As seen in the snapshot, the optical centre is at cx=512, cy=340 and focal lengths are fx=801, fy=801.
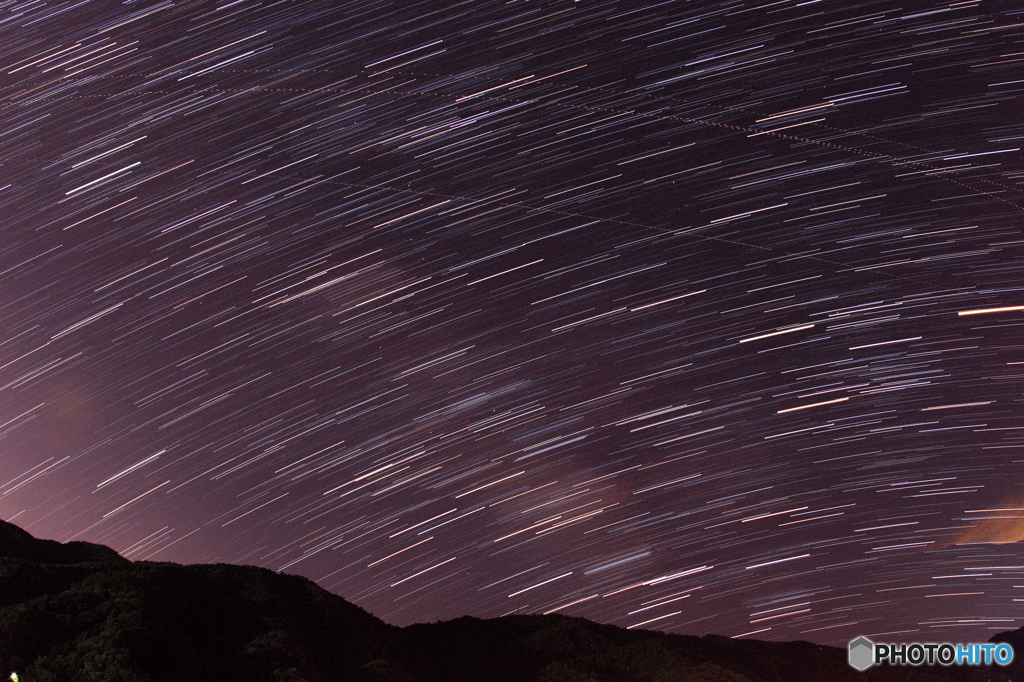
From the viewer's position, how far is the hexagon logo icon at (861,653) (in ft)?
81.4

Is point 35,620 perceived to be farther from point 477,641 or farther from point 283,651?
point 477,641

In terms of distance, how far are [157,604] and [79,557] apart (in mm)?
6828

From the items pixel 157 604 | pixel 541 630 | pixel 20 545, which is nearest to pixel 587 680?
pixel 541 630

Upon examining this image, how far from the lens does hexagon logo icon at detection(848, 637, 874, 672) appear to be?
2481 cm

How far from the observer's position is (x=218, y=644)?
2181 centimetres

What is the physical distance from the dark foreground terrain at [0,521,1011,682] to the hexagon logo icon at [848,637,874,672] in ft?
10.1

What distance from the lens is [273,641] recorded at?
72.8ft

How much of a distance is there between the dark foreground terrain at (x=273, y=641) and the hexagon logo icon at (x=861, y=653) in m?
3.08

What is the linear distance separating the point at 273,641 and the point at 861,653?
1948cm

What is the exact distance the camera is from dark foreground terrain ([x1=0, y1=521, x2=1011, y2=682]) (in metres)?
18.8

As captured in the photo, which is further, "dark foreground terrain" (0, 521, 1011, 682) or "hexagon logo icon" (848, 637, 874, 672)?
"hexagon logo icon" (848, 637, 874, 672)

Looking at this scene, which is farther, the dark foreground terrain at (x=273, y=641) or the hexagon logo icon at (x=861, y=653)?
the hexagon logo icon at (x=861, y=653)

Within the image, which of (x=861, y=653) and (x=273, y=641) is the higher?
(x=273, y=641)

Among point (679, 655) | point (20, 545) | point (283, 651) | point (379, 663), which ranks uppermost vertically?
point (20, 545)
